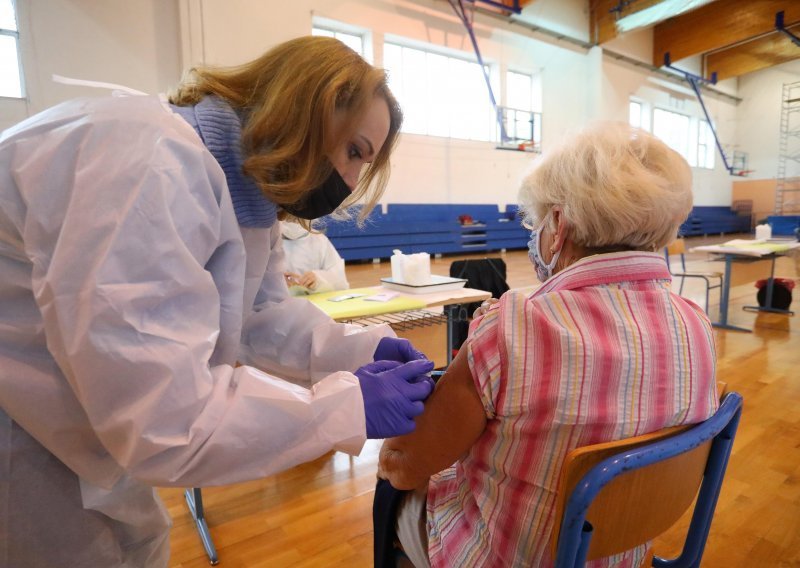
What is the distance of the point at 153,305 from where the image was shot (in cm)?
52

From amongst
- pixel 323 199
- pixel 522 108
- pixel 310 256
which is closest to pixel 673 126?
pixel 522 108

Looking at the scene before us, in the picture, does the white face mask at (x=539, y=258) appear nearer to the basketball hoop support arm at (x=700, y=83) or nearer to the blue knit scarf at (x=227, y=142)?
the blue knit scarf at (x=227, y=142)

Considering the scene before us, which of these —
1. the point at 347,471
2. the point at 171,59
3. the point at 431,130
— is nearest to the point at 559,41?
the point at 431,130

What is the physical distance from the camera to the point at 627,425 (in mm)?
699

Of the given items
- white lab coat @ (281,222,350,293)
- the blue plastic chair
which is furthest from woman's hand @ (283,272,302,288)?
the blue plastic chair

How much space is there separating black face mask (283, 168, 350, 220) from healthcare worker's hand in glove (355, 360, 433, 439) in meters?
0.32

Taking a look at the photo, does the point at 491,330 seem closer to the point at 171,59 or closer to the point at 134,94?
the point at 134,94

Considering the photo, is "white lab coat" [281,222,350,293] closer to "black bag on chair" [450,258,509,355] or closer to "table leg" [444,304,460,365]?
"black bag on chair" [450,258,509,355]

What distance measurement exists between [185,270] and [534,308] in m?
0.47

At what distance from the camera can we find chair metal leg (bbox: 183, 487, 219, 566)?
151cm

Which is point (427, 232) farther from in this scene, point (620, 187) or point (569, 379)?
point (569, 379)

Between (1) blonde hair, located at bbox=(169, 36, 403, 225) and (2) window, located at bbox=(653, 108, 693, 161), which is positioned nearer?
(1) blonde hair, located at bbox=(169, 36, 403, 225)

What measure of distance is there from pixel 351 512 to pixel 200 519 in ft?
1.65

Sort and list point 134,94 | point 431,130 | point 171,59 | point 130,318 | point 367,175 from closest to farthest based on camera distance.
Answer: point 130,318
point 134,94
point 367,175
point 171,59
point 431,130
